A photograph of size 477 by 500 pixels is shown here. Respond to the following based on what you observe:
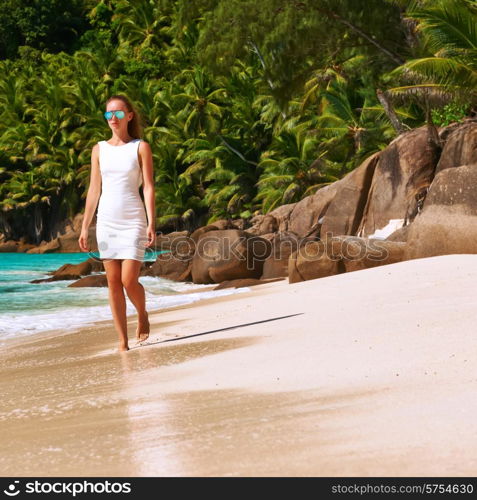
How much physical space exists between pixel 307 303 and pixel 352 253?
493cm

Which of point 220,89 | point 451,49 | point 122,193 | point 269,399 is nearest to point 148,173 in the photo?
point 122,193

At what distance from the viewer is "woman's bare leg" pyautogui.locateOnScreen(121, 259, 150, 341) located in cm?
500

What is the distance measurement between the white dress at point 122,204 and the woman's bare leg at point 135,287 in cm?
7

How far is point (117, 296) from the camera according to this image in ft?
16.9

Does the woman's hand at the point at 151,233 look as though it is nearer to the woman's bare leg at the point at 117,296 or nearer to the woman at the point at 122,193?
the woman at the point at 122,193

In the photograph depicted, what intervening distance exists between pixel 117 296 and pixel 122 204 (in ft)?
2.13

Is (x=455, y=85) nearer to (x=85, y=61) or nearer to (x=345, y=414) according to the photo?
(x=345, y=414)

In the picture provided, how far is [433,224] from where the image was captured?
10.3 metres

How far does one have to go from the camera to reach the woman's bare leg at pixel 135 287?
197 inches

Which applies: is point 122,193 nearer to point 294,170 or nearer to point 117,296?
point 117,296

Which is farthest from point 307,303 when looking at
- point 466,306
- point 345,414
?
point 345,414

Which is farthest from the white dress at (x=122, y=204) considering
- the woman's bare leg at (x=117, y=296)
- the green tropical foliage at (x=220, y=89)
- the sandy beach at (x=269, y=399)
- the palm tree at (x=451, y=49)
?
the green tropical foliage at (x=220, y=89)

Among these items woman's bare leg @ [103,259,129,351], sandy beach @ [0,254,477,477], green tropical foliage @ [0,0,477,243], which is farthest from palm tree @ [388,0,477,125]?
woman's bare leg @ [103,259,129,351]

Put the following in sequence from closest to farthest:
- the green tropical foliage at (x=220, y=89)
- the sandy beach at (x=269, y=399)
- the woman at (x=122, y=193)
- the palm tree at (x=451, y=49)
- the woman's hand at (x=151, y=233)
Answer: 1. the sandy beach at (x=269, y=399)
2. the woman's hand at (x=151, y=233)
3. the woman at (x=122, y=193)
4. the palm tree at (x=451, y=49)
5. the green tropical foliage at (x=220, y=89)
